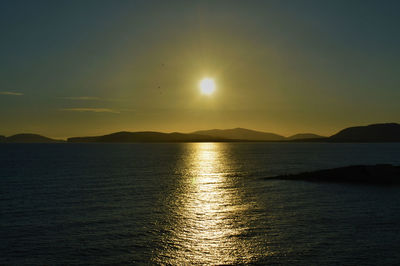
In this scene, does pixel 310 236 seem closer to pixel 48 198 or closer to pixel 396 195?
pixel 396 195

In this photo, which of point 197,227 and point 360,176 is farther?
point 360,176

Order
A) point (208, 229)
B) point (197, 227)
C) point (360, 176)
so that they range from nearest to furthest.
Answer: point (208, 229) < point (197, 227) < point (360, 176)

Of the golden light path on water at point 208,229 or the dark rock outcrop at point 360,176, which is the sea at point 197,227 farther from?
the dark rock outcrop at point 360,176

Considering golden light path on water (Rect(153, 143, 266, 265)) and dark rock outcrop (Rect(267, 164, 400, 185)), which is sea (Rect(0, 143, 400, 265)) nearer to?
golden light path on water (Rect(153, 143, 266, 265))

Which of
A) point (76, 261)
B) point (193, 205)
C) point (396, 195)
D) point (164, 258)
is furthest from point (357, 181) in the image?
point (76, 261)

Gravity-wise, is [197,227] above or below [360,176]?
below

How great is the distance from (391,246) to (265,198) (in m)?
23.5

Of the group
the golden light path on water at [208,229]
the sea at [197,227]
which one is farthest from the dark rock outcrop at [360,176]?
the golden light path on water at [208,229]

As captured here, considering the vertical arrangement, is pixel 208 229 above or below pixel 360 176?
A: below

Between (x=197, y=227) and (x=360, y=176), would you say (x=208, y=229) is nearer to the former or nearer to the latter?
(x=197, y=227)

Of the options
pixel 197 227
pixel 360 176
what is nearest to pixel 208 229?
pixel 197 227

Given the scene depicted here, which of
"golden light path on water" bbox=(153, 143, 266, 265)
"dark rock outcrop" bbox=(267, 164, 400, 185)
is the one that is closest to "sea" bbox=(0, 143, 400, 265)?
"golden light path on water" bbox=(153, 143, 266, 265)

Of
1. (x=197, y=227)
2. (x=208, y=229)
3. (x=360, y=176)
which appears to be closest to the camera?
(x=208, y=229)

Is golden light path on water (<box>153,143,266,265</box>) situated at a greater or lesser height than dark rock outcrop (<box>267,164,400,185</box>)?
lesser
